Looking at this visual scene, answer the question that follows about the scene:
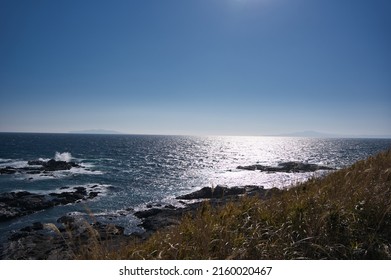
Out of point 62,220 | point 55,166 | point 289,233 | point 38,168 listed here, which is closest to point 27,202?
point 62,220

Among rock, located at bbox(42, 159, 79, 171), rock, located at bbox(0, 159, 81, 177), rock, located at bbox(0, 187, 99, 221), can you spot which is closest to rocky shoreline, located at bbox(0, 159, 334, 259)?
rock, located at bbox(0, 187, 99, 221)

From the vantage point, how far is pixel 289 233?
345cm

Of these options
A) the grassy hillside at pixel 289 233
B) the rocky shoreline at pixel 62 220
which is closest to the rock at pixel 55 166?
the rocky shoreline at pixel 62 220

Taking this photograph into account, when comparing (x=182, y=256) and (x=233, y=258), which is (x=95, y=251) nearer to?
(x=182, y=256)

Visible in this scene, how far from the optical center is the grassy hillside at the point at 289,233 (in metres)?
3.14

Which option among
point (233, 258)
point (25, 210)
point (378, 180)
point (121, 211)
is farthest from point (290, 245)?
point (25, 210)

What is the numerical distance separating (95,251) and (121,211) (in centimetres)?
2572

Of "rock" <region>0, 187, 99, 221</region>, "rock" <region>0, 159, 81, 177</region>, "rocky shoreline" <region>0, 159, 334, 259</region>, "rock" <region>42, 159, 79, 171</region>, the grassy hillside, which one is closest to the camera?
the grassy hillside

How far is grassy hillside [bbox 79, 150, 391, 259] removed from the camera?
3.14m

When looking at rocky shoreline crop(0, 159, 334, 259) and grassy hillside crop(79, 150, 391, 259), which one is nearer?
grassy hillside crop(79, 150, 391, 259)

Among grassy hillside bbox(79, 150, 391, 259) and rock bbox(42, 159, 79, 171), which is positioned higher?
grassy hillside bbox(79, 150, 391, 259)

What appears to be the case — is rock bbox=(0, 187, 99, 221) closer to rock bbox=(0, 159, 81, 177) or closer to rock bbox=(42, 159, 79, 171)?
rock bbox=(0, 159, 81, 177)

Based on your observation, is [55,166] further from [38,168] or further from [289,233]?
[289,233]
